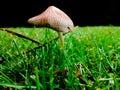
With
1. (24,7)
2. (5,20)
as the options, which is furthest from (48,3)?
(5,20)

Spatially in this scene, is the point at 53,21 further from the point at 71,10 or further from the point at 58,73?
the point at 71,10

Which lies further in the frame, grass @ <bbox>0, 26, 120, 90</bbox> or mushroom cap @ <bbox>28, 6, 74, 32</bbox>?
mushroom cap @ <bbox>28, 6, 74, 32</bbox>

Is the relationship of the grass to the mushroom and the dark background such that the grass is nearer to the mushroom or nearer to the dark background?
the mushroom

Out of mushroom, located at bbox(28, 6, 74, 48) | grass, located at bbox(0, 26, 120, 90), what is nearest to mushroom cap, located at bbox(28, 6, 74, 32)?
mushroom, located at bbox(28, 6, 74, 48)

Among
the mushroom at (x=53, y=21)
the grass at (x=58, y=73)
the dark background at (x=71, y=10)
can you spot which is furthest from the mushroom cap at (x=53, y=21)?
the dark background at (x=71, y=10)

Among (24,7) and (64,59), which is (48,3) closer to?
(24,7)

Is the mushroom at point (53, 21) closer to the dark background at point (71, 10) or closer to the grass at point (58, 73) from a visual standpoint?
the grass at point (58, 73)
